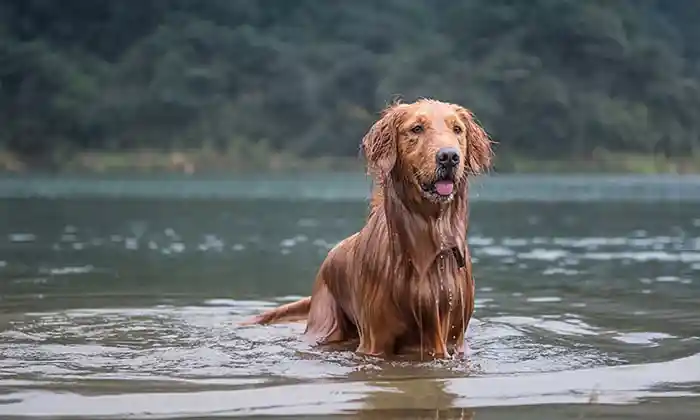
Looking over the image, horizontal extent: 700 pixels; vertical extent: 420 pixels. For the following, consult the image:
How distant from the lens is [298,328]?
28.6 ft

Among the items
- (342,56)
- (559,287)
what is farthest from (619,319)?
(342,56)

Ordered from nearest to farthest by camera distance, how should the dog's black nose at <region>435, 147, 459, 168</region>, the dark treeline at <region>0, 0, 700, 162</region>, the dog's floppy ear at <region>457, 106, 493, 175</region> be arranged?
the dog's black nose at <region>435, 147, 459, 168</region> < the dog's floppy ear at <region>457, 106, 493, 175</region> < the dark treeline at <region>0, 0, 700, 162</region>

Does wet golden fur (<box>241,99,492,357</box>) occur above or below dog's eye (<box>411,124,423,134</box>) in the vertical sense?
below

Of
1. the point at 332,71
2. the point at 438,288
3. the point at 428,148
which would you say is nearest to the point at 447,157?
the point at 428,148

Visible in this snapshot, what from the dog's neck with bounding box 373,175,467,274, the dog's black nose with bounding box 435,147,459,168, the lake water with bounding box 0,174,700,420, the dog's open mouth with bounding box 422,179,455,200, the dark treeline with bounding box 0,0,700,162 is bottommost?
the lake water with bounding box 0,174,700,420

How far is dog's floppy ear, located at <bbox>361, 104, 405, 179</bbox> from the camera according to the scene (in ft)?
22.7

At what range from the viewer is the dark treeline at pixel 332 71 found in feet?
193

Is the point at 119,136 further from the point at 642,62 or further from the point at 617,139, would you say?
the point at 642,62

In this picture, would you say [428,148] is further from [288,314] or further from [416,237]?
[288,314]

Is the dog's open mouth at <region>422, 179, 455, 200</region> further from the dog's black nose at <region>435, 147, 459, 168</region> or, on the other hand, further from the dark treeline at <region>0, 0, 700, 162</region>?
the dark treeline at <region>0, 0, 700, 162</region>

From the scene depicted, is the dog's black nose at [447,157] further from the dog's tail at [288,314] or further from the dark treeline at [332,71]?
the dark treeline at [332,71]

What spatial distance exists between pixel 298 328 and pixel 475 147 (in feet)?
7.55

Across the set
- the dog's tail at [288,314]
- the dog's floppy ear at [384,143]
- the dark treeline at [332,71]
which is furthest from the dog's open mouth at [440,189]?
the dark treeline at [332,71]

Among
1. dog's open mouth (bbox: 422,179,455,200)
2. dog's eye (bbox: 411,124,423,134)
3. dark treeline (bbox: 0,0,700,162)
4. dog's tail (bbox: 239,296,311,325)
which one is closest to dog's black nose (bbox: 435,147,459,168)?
dog's open mouth (bbox: 422,179,455,200)
